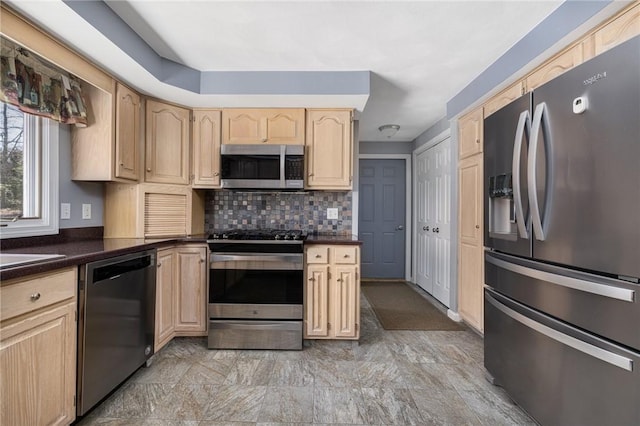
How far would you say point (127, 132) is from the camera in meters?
2.29

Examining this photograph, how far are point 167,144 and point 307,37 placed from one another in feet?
5.07

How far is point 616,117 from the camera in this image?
1.08 m

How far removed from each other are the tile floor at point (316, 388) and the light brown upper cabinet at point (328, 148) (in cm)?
147

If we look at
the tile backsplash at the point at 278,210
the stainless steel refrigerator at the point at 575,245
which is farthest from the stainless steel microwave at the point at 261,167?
the stainless steel refrigerator at the point at 575,245

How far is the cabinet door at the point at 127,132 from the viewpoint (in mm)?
2193

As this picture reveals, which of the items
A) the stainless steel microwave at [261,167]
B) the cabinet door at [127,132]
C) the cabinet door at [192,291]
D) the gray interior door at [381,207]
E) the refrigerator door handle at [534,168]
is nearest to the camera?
the refrigerator door handle at [534,168]

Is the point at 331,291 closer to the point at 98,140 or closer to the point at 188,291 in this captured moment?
the point at 188,291

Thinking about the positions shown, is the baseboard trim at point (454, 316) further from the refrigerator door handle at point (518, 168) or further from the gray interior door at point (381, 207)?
the refrigerator door handle at point (518, 168)

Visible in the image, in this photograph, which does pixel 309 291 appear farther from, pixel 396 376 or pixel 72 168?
pixel 72 168

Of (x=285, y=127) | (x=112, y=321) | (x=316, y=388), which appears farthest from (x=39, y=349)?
(x=285, y=127)

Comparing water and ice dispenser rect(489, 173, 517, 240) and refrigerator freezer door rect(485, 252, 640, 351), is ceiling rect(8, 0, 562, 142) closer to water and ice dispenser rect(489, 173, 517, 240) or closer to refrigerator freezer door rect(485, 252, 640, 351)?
water and ice dispenser rect(489, 173, 517, 240)

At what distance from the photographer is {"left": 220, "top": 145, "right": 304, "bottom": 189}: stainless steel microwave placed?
2596 millimetres

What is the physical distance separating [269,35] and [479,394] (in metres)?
2.71

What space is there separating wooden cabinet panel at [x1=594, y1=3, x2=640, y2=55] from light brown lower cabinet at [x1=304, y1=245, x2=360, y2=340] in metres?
1.92
